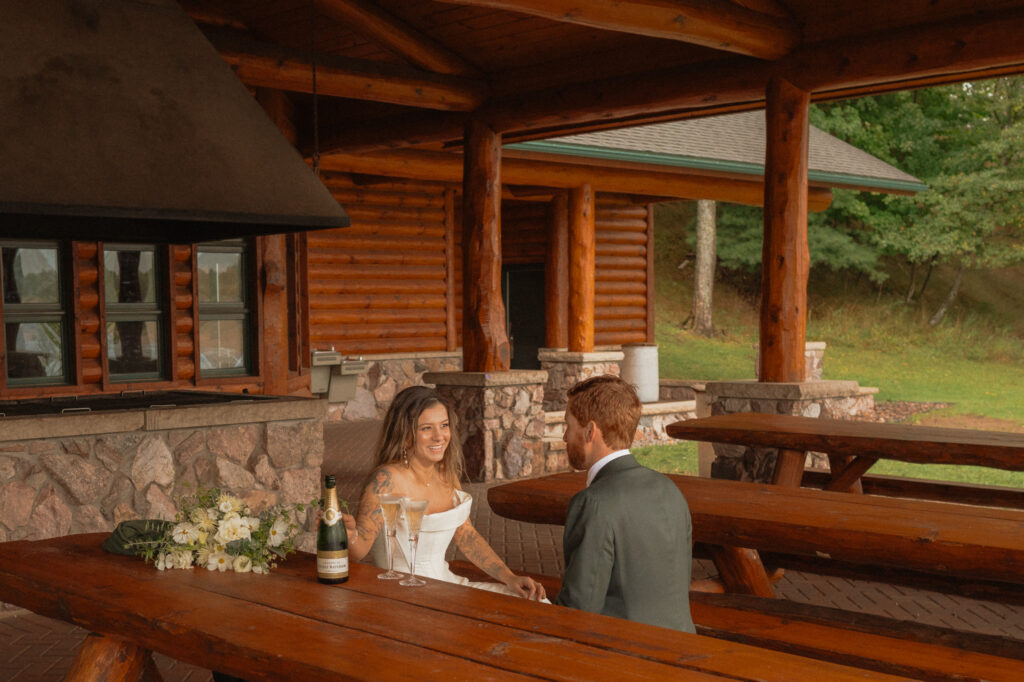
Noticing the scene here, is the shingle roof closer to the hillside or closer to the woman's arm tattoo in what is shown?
the hillside

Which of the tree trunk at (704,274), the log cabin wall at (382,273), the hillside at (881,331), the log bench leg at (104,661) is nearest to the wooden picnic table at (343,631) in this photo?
the log bench leg at (104,661)

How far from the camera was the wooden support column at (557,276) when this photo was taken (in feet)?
49.4

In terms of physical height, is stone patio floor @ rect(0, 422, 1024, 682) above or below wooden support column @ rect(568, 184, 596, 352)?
below

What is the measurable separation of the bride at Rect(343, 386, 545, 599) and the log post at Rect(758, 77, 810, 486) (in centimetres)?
420

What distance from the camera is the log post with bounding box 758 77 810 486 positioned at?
7.28 meters

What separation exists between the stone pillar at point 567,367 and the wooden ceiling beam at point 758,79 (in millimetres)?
4651

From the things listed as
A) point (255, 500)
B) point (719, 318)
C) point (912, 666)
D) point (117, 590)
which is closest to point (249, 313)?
point (255, 500)

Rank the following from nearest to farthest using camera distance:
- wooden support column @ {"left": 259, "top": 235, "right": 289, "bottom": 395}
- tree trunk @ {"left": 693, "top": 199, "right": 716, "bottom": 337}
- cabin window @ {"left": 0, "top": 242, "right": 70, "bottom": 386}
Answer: cabin window @ {"left": 0, "top": 242, "right": 70, "bottom": 386} < wooden support column @ {"left": 259, "top": 235, "right": 289, "bottom": 395} < tree trunk @ {"left": 693, "top": 199, "right": 716, "bottom": 337}

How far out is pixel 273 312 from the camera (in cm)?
882

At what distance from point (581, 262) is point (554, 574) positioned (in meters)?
7.58

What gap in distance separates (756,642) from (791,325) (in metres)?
4.12

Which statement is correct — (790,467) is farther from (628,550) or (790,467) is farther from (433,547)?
(628,550)

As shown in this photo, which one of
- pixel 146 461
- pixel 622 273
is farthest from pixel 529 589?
pixel 622 273

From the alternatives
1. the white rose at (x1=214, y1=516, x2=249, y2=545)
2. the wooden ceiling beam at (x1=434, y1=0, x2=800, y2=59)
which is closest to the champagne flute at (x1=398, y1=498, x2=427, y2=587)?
the white rose at (x1=214, y1=516, x2=249, y2=545)
